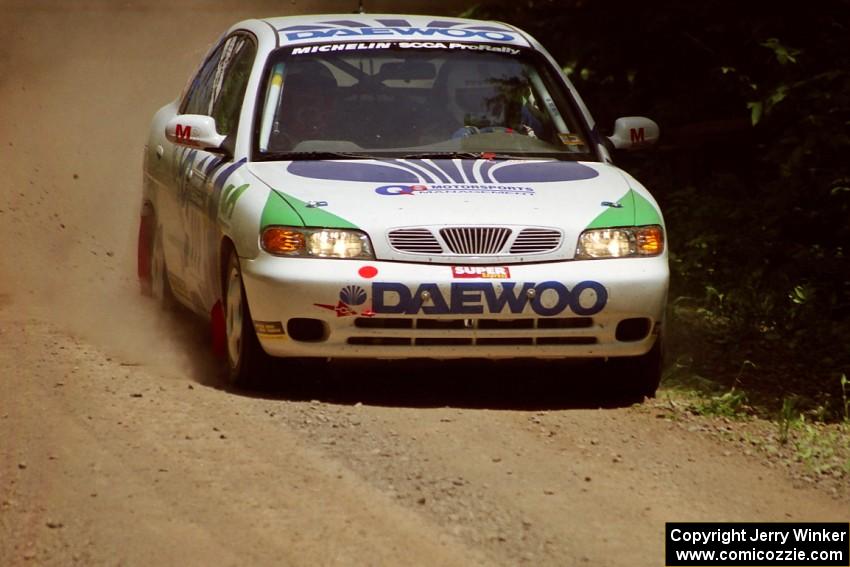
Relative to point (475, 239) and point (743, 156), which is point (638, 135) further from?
point (743, 156)

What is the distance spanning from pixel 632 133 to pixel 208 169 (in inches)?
82.4

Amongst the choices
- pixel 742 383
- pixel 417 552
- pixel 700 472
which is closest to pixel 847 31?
pixel 742 383

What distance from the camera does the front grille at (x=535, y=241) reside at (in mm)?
7992

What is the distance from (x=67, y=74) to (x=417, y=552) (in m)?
16.7

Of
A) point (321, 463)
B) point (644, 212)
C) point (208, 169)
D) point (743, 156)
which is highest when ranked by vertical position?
point (644, 212)

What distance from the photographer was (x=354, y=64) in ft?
30.7

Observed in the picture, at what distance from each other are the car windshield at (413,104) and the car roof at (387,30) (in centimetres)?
6

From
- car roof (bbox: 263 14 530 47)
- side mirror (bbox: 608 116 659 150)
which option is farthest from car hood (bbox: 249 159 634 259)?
car roof (bbox: 263 14 530 47)

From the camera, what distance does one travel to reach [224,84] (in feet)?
32.1

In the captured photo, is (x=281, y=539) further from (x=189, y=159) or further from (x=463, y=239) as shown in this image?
(x=189, y=159)

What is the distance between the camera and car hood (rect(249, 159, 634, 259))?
8000 millimetres

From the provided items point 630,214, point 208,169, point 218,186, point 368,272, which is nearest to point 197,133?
point 208,169

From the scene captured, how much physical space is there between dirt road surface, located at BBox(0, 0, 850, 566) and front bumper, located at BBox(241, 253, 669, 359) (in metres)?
0.28

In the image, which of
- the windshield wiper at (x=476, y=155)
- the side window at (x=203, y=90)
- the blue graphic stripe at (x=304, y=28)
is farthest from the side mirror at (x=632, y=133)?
the side window at (x=203, y=90)
